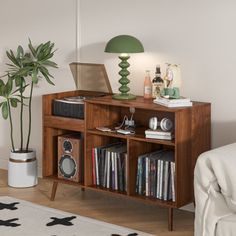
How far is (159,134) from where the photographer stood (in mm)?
3740

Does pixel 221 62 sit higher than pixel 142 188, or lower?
higher

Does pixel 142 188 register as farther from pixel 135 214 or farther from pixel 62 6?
pixel 62 6

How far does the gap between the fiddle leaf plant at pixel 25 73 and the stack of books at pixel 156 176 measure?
1.09 m

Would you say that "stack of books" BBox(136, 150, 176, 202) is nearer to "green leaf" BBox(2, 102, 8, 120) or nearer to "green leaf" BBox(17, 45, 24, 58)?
"green leaf" BBox(2, 102, 8, 120)

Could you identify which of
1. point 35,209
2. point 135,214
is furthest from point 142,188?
point 35,209

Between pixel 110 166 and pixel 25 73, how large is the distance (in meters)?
1.01

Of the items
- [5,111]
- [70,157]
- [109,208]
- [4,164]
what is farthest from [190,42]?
[4,164]

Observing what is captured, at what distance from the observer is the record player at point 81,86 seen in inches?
164

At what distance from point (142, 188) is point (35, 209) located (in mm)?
751

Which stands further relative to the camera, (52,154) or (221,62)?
(52,154)

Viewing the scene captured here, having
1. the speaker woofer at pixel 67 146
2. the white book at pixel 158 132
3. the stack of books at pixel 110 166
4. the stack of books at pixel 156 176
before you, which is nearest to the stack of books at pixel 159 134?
the white book at pixel 158 132

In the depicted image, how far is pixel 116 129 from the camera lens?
4.04m

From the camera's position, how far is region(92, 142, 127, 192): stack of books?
3.97m

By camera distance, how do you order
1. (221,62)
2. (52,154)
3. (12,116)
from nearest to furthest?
(221,62), (52,154), (12,116)
